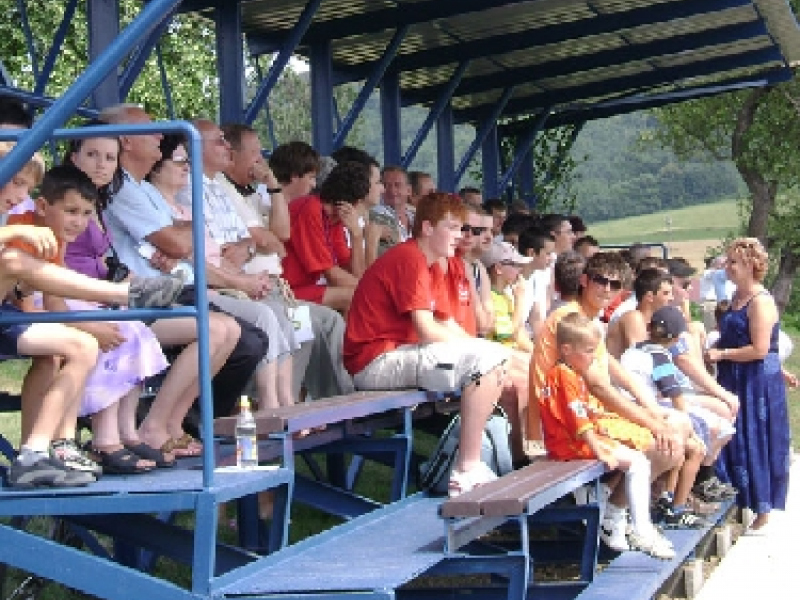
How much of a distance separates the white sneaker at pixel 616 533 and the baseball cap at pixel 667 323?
4.47 ft

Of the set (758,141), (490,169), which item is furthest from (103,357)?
(758,141)

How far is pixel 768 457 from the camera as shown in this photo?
11.1 m

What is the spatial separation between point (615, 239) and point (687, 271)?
2577 inches

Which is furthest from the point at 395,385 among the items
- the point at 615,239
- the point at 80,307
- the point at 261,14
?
the point at 615,239

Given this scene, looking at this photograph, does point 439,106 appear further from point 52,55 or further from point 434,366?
point 434,366

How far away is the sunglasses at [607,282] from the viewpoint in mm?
8953

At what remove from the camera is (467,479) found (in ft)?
25.8

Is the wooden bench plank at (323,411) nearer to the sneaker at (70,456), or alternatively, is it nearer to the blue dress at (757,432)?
the sneaker at (70,456)

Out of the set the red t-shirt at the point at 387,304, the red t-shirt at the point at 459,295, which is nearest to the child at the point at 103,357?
the red t-shirt at the point at 387,304

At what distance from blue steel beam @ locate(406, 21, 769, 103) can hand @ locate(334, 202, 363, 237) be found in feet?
25.8

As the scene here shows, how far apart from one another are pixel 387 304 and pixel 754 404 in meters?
3.53

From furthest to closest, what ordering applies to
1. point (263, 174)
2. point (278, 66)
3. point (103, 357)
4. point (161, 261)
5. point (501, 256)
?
point (278, 66) < point (501, 256) < point (263, 174) < point (161, 261) < point (103, 357)

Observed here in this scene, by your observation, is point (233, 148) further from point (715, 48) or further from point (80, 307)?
point (715, 48)

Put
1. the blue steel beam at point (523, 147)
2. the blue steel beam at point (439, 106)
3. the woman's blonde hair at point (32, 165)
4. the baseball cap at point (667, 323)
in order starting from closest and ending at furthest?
the woman's blonde hair at point (32, 165) → the baseball cap at point (667, 323) → the blue steel beam at point (439, 106) → the blue steel beam at point (523, 147)
